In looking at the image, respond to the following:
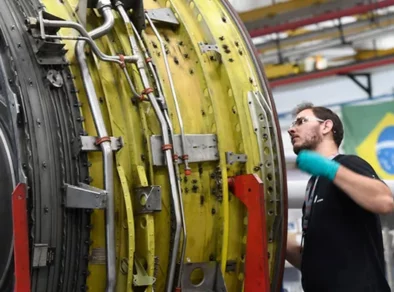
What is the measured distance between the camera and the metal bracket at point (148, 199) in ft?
7.43

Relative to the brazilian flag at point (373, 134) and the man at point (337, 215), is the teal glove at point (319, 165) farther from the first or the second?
the brazilian flag at point (373, 134)

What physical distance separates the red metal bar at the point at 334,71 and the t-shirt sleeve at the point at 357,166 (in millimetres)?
Answer: 6829

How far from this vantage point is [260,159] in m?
2.69

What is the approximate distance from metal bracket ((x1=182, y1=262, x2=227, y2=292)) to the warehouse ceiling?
5117mm

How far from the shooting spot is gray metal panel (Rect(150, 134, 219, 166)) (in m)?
2.36

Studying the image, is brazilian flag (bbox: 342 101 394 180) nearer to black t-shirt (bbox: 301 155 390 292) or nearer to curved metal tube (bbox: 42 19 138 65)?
black t-shirt (bbox: 301 155 390 292)

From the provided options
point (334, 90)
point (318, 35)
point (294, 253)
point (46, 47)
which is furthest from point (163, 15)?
point (334, 90)

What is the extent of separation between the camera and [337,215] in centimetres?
279

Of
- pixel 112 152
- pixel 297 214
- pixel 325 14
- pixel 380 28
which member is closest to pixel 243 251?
pixel 112 152

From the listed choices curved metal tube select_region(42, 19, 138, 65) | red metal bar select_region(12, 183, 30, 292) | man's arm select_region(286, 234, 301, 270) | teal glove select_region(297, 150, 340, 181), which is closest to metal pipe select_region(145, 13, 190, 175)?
curved metal tube select_region(42, 19, 138, 65)

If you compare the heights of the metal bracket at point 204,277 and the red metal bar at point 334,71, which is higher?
the red metal bar at point 334,71

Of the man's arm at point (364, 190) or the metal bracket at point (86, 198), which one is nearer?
the metal bracket at point (86, 198)

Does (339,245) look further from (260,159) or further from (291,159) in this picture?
(291,159)

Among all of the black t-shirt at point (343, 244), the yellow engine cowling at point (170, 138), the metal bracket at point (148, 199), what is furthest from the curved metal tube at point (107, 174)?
the black t-shirt at point (343, 244)
